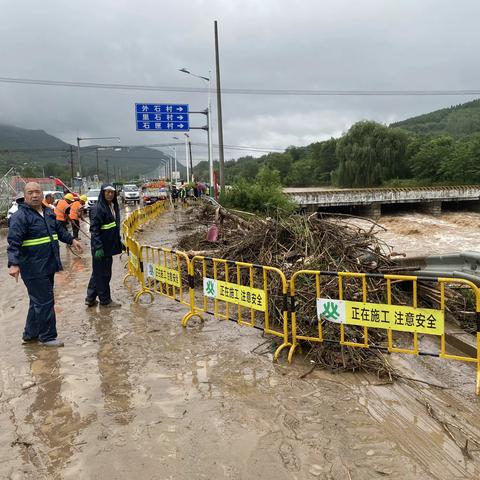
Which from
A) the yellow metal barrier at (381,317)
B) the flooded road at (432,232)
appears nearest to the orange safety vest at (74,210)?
the yellow metal barrier at (381,317)

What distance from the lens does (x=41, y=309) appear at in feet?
17.0

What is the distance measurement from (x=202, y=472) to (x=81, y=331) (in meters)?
3.52

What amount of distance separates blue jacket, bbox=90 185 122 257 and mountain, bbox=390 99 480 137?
10748 cm

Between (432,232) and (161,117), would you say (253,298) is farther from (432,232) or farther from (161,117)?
(432,232)

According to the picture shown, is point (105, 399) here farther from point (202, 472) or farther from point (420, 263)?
point (420, 263)

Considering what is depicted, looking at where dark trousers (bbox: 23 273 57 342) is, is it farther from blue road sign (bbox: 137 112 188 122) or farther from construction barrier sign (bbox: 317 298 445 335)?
blue road sign (bbox: 137 112 188 122)

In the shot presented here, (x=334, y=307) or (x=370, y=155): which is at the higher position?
(x=370, y=155)

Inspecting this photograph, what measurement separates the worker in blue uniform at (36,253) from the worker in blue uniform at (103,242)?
48.0 inches

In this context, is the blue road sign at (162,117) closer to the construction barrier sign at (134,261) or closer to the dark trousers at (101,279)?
the construction barrier sign at (134,261)

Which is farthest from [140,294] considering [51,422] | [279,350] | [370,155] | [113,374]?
[370,155]

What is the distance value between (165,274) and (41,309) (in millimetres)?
2014

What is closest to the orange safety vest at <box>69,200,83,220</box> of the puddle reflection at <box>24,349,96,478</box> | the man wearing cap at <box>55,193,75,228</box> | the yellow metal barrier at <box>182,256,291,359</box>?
the man wearing cap at <box>55,193,75,228</box>

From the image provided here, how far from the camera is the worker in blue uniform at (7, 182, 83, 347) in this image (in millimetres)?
4859

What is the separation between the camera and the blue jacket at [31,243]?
15.9 feet
